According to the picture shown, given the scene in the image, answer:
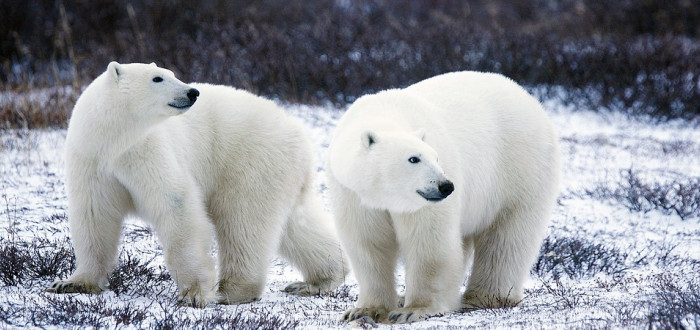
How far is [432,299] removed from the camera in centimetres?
358

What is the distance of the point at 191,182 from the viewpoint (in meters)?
3.91

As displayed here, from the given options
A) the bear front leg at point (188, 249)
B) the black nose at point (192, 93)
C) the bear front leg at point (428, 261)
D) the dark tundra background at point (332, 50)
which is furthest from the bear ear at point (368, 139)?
the dark tundra background at point (332, 50)

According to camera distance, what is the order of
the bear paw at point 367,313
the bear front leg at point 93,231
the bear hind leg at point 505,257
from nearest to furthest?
the bear paw at point 367,313, the bear front leg at point 93,231, the bear hind leg at point 505,257

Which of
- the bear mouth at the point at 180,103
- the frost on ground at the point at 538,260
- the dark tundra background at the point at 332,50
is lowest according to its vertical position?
the dark tundra background at the point at 332,50

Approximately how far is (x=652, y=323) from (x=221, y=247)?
2074 millimetres

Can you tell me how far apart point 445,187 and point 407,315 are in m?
0.67

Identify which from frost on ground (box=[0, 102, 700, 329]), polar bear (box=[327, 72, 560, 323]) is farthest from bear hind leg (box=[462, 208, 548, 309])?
frost on ground (box=[0, 102, 700, 329])

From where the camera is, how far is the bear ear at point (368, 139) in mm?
3234

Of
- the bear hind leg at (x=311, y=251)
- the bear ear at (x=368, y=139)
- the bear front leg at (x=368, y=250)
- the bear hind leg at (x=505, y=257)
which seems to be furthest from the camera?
the bear hind leg at (x=311, y=251)

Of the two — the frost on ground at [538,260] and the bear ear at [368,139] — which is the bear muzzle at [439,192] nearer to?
the bear ear at [368,139]

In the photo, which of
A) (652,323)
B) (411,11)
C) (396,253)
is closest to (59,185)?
(396,253)

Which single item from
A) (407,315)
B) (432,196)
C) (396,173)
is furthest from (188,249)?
(432,196)

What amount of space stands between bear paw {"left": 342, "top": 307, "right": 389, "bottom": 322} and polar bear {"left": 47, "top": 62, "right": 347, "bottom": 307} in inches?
27.1

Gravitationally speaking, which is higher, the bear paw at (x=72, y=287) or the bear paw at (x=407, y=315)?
the bear paw at (x=407, y=315)
